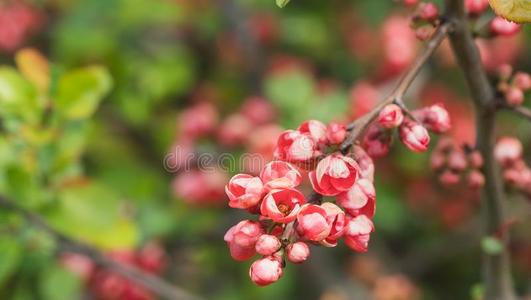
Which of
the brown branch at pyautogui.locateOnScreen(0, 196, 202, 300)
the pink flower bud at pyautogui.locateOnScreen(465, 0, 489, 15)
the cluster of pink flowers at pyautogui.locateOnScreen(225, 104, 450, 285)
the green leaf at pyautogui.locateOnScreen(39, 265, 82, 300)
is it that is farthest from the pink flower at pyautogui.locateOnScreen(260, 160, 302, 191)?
the green leaf at pyautogui.locateOnScreen(39, 265, 82, 300)

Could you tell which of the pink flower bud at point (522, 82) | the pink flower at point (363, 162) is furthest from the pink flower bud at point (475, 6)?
the pink flower at point (363, 162)

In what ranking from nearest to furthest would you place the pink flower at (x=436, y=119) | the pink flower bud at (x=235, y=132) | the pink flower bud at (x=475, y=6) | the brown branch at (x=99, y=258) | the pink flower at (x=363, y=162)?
the pink flower at (x=363, y=162) < the pink flower at (x=436, y=119) < the pink flower bud at (x=475, y=6) < the brown branch at (x=99, y=258) < the pink flower bud at (x=235, y=132)

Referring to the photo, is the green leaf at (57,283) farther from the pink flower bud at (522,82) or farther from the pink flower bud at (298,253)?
the pink flower bud at (522,82)

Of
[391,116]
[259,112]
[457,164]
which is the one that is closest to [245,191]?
[391,116]

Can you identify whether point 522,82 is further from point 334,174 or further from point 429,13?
point 334,174

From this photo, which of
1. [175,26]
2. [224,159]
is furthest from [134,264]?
[175,26]

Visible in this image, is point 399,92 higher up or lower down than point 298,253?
higher up

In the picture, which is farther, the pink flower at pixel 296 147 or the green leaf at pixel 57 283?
the green leaf at pixel 57 283
